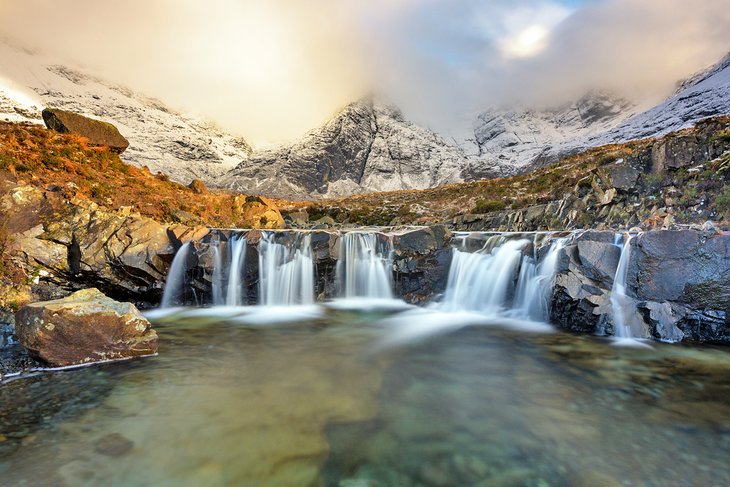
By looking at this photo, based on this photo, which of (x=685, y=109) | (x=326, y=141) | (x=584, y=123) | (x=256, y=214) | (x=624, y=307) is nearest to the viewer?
(x=624, y=307)

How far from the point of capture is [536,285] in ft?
29.6

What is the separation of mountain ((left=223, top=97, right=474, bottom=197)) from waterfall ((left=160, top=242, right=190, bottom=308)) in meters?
83.6

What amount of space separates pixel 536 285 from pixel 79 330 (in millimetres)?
10287

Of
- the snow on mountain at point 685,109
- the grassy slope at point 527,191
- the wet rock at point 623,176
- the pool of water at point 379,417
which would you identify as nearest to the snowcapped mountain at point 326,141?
the snow on mountain at point 685,109

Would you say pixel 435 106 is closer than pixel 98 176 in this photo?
No

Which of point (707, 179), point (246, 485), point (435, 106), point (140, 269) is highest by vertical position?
point (435, 106)

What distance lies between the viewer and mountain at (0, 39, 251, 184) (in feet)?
307

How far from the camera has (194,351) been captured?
6.60m

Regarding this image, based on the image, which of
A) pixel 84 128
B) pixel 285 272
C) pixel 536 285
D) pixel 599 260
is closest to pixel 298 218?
pixel 84 128

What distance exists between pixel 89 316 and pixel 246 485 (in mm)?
4339

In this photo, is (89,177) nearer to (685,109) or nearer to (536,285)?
(536,285)

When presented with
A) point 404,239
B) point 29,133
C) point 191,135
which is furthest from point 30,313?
point 191,135

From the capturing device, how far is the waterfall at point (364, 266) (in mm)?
11953

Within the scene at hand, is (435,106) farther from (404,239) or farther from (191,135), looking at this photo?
(404,239)
